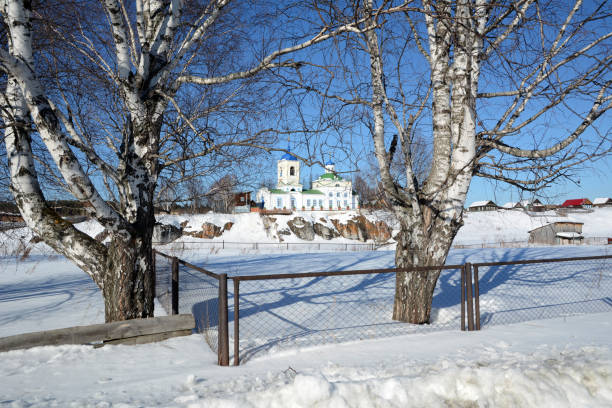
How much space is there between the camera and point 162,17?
535 centimetres

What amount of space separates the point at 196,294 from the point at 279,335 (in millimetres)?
3995

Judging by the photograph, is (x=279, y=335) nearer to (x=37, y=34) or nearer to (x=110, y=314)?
(x=110, y=314)

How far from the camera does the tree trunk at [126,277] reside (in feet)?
16.3

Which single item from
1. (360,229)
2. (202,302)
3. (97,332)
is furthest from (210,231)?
(97,332)

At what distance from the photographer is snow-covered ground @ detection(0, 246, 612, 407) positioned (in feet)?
9.75

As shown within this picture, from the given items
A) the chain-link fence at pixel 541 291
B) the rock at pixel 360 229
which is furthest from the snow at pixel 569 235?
the chain-link fence at pixel 541 291

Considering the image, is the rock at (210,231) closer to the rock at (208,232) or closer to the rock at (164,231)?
the rock at (208,232)

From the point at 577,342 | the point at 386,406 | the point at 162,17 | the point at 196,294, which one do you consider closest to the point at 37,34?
the point at 162,17

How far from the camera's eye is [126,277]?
4.98 meters

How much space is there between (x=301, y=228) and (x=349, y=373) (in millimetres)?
36550

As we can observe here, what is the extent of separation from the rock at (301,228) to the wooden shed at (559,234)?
21483 mm

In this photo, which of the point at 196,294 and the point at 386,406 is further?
the point at 196,294

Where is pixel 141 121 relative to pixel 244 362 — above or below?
above

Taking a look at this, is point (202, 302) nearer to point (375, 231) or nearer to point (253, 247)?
point (253, 247)
